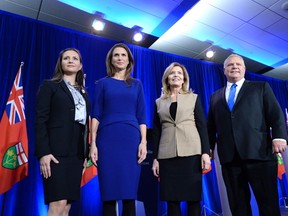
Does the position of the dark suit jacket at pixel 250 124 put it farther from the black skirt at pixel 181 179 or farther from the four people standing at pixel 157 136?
the black skirt at pixel 181 179

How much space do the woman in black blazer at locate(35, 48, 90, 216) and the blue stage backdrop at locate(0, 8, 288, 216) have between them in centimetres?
119

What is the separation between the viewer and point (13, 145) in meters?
2.80

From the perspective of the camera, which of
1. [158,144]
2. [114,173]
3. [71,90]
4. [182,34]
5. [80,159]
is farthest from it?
[182,34]

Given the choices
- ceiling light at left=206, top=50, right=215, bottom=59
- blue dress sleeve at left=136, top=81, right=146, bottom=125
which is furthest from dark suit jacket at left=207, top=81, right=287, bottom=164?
ceiling light at left=206, top=50, right=215, bottom=59

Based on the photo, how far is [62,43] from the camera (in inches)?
152

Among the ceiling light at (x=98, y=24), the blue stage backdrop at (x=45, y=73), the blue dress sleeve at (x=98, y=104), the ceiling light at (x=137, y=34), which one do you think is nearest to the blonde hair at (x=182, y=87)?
the blue dress sleeve at (x=98, y=104)

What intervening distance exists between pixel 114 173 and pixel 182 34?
369cm

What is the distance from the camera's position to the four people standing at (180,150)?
1580 mm

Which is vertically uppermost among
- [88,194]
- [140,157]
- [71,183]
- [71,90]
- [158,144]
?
[71,90]

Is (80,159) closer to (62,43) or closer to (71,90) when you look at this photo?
(71,90)

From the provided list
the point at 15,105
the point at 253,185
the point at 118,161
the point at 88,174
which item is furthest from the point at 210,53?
the point at 118,161

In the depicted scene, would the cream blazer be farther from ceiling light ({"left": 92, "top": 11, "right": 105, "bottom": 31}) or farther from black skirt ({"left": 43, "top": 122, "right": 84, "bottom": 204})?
ceiling light ({"left": 92, "top": 11, "right": 105, "bottom": 31})

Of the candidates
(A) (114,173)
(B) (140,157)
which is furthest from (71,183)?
(B) (140,157)

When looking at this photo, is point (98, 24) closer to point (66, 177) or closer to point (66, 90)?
point (66, 90)
